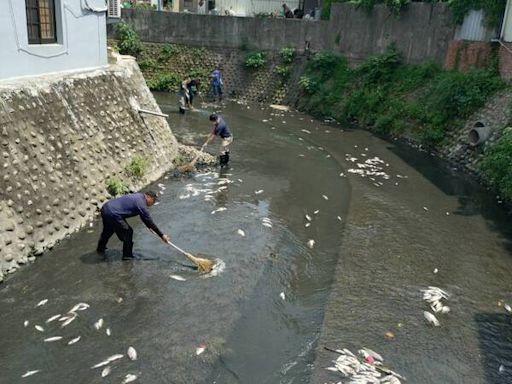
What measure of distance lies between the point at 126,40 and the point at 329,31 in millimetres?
14438

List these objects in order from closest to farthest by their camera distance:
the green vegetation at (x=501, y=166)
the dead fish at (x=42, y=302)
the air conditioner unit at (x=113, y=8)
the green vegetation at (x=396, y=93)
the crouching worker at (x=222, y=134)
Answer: the dead fish at (x=42, y=302), the green vegetation at (x=501, y=166), the crouching worker at (x=222, y=134), the green vegetation at (x=396, y=93), the air conditioner unit at (x=113, y=8)

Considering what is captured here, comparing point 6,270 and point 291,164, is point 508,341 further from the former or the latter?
point 291,164

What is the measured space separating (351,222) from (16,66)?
31.5ft

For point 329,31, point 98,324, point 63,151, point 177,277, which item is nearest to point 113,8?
point 329,31

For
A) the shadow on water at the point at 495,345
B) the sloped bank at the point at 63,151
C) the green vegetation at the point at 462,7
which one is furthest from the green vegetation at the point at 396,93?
the shadow on water at the point at 495,345

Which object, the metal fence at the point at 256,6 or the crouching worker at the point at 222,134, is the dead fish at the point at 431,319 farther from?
the metal fence at the point at 256,6

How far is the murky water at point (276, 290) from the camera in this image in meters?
7.96

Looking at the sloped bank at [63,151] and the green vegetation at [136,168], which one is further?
the green vegetation at [136,168]

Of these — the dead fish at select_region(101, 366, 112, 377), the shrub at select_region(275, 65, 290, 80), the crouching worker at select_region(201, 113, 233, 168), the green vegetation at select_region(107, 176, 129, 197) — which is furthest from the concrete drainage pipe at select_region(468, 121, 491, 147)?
the dead fish at select_region(101, 366, 112, 377)

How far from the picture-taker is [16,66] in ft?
39.3

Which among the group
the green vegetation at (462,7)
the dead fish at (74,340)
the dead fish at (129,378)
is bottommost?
the dead fish at (129,378)

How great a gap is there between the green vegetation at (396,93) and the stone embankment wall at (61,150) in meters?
12.4

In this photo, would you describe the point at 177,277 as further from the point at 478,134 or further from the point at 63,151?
the point at 478,134

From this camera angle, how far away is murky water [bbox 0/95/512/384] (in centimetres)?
796
